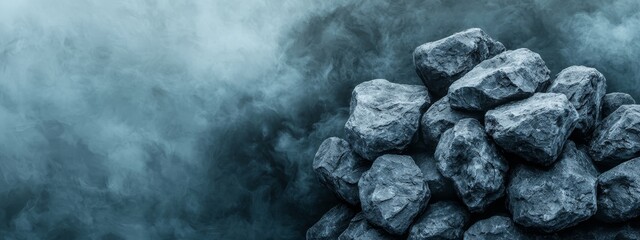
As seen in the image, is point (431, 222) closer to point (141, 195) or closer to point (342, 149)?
point (342, 149)

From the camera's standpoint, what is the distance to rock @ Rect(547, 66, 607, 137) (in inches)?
154

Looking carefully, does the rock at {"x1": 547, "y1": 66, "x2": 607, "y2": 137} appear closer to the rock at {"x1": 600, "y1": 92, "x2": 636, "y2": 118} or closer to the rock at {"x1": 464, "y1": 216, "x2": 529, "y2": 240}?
the rock at {"x1": 600, "y1": 92, "x2": 636, "y2": 118}

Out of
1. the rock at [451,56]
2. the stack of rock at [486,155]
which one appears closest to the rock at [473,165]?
the stack of rock at [486,155]

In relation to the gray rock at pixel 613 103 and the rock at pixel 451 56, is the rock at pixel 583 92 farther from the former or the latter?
the rock at pixel 451 56

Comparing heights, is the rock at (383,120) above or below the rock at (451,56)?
below

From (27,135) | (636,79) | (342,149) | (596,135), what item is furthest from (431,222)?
(27,135)

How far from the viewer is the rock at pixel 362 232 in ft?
13.6

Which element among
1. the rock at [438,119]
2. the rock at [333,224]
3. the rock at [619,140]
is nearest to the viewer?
the rock at [619,140]

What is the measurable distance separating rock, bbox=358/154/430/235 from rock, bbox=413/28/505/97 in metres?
0.69

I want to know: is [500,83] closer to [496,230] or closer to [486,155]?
[486,155]

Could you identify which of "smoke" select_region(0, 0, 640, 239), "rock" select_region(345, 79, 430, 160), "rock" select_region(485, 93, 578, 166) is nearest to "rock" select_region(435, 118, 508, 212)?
"rock" select_region(485, 93, 578, 166)

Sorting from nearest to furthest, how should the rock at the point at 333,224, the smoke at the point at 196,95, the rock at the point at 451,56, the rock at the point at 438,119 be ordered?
the rock at the point at 438,119 < the rock at the point at 451,56 < the rock at the point at 333,224 < the smoke at the point at 196,95

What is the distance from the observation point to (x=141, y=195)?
4926mm

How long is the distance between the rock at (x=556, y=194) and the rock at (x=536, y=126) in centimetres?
10
